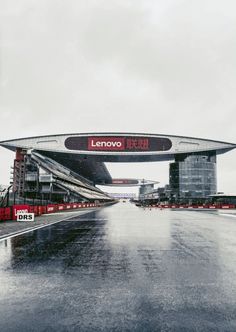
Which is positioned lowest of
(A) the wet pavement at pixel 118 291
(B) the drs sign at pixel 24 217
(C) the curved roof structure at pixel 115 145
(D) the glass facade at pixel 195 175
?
(B) the drs sign at pixel 24 217

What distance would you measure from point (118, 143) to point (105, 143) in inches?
138

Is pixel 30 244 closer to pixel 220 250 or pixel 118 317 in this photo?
pixel 220 250

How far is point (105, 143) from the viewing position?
79.4 meters

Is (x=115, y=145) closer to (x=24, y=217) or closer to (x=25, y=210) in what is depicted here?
(x=25, y=210)

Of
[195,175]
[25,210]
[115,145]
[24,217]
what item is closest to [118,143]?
[115,145]

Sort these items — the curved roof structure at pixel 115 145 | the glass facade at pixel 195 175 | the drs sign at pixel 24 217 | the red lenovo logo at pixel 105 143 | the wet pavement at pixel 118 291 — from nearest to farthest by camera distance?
1. the wet pavement at pixel 118 291
2. the drs sign at pixel 24 217
3. the curved roof structure at pixel 115 145
4. the red lenovo logo at pixel 105 143
5. the glass facade at pixel 195 175

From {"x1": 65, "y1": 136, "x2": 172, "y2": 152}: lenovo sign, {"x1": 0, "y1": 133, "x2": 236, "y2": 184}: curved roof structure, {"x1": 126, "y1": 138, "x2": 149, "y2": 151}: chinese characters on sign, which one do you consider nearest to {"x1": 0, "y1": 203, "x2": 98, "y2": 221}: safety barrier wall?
{"x1": 0, "y1": 133, "x2": 236, "y2": 184}: curved roof structure

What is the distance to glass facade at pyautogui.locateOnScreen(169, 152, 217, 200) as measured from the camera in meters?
82.8

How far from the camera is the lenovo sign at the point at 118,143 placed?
7919cm

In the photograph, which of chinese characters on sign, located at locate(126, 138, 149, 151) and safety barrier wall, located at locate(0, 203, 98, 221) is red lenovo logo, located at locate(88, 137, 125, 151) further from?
safety barrier wall, located at locate(0, 203, 98, 221)

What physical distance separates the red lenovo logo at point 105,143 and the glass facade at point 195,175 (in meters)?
16.7

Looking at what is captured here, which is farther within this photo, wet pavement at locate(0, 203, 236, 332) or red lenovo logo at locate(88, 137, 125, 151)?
red lenovo logo at locate(88, 137, 125, 151)

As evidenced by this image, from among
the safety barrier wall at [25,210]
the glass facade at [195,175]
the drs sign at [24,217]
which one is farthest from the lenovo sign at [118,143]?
the drs sign at [24,217]

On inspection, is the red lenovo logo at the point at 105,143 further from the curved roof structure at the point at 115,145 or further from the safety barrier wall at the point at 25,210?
the safety barrier wall at the point at 25,210
